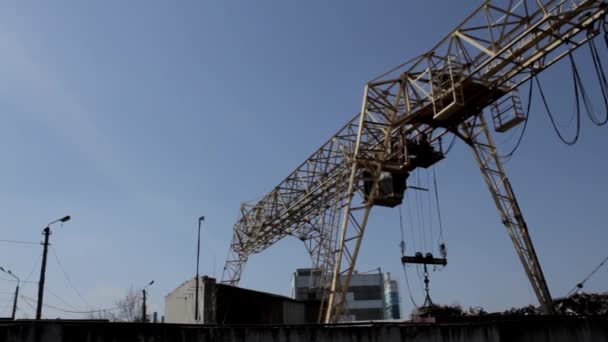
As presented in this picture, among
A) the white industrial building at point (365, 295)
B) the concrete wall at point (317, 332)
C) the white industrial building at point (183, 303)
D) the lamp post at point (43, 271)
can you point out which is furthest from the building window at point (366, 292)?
the concrete wall at point (317, 332)

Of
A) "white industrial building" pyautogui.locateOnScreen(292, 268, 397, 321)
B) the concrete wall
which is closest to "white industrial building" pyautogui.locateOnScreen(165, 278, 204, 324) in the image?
the concrete wall

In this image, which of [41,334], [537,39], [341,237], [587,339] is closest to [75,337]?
[41,334]

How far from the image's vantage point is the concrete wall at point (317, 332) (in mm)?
7652

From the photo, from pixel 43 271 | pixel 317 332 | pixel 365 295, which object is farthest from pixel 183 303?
pixel 365 295

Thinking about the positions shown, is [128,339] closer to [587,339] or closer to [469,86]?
[587,339]

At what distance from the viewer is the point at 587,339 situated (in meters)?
11.7

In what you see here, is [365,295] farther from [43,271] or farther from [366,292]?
[43,271]

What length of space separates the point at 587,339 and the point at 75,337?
11062mm

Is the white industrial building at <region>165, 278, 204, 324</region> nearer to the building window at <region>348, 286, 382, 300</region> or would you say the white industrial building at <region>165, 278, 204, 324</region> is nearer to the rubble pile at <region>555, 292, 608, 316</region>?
the rubble pile at <region>555, 292, 608, 316</region>

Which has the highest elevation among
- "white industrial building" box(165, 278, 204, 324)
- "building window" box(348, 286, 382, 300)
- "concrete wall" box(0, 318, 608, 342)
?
"building window" box(348, 286, 382, 300)

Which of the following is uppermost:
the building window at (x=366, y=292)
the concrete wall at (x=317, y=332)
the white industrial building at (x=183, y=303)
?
the building window at (x=366, y=292)

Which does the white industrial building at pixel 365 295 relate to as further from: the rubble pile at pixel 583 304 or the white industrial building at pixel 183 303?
the rubble pile at pixel 583 304

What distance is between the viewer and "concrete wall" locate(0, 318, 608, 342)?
765cm

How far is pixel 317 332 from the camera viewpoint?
9273 millimetres
